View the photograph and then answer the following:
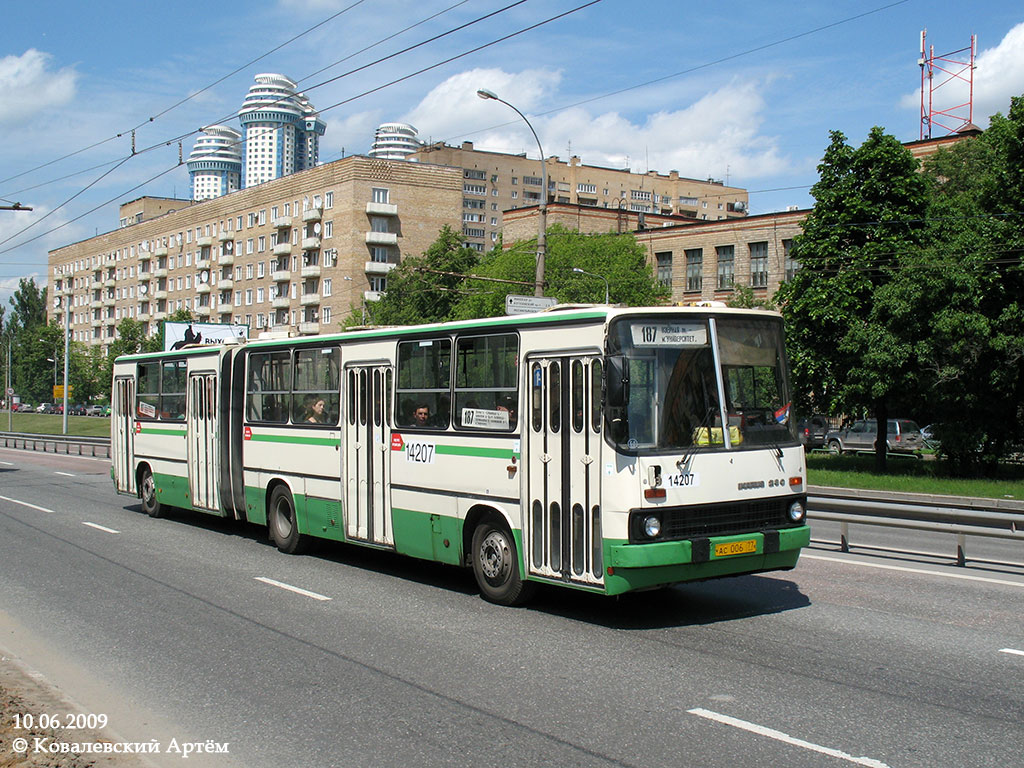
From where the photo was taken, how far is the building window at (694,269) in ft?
198

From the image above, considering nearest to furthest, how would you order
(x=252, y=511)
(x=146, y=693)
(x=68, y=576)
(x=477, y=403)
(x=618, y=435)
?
(x=146, y=693)
(x=618, y=435)
(x=477, y=403)
(x=68, y=576)
(x=252, y=511)

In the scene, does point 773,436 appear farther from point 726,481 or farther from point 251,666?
point 251,666

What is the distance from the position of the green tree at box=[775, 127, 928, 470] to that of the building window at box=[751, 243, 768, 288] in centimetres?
2345

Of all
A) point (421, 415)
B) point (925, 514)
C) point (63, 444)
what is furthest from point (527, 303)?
point (63, 444)

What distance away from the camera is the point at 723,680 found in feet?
23.1

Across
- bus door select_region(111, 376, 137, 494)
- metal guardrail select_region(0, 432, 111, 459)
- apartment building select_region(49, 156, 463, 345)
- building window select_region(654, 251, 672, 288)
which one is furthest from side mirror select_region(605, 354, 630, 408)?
apartment building select_region(49, 156, 463, 345)

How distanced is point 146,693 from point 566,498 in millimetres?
3812

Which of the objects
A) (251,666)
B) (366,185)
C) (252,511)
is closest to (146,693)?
(251,666)

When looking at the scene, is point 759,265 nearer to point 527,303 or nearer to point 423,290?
point 423,290

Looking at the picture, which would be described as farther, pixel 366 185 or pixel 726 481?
pixel 366 185

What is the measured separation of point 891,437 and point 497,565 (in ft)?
133

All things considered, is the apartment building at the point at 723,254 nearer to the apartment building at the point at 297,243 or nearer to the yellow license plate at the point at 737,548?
the apartment building at the point at 297,243

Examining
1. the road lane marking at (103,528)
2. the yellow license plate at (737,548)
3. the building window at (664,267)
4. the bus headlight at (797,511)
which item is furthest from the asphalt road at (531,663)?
the building window at (664,267)

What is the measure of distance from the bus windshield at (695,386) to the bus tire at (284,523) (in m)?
6.55
